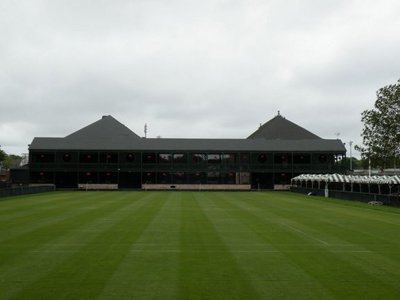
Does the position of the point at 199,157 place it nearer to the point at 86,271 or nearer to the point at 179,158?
the point at 179,158

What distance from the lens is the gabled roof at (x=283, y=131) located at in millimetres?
105812

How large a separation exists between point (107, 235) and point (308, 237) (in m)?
7.45

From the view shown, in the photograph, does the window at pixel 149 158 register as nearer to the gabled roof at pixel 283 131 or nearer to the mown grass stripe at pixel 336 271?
the gabled roof at pixel 283 131

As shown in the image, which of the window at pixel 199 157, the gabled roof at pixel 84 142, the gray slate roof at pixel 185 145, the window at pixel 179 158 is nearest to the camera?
the gabled roof at pixel 84 142

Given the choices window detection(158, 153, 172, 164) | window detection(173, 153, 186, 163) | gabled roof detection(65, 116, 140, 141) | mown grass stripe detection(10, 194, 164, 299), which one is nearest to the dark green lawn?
mown grass stripe detection(10, 194, 164, 299)

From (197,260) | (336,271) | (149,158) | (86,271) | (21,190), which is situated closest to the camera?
(86,271)

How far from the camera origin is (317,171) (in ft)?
260

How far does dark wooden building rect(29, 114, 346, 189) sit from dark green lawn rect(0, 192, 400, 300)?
5494 centimetres

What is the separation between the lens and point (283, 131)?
107m

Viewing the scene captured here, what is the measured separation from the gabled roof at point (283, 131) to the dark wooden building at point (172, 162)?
2390 cm

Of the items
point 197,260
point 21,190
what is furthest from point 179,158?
point 197,260

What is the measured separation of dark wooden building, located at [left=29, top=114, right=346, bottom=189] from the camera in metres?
77.7

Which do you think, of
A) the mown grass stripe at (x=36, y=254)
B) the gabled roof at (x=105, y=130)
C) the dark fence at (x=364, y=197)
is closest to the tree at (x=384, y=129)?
the dark fence at (x=364, y=197)

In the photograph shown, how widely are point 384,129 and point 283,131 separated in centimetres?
6318
